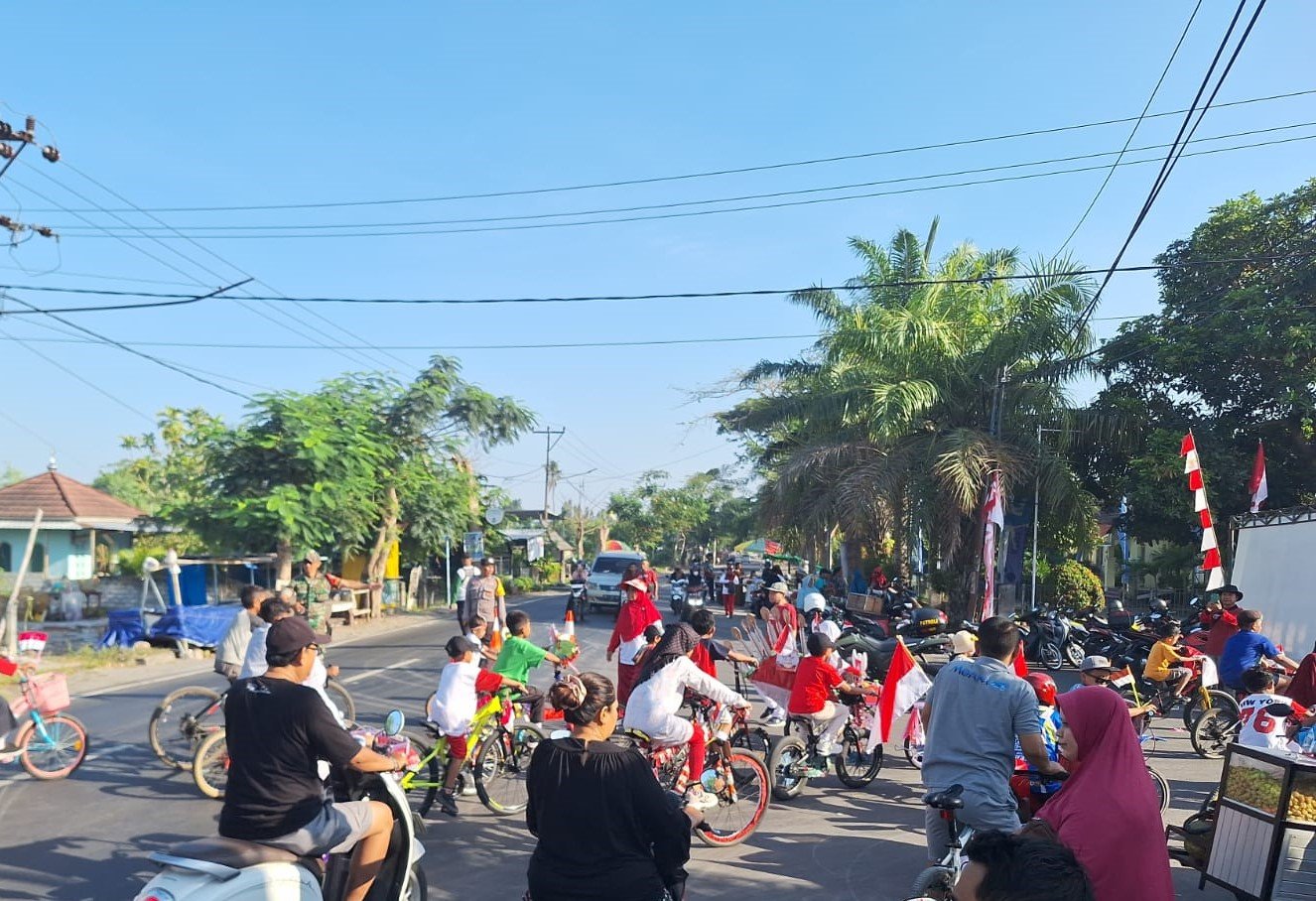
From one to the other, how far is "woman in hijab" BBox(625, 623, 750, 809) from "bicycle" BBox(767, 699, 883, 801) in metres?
1.28

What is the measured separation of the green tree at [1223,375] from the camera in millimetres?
20625

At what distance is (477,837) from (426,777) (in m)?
0.58

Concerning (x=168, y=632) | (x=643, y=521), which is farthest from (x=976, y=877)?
(x=643, y=521)

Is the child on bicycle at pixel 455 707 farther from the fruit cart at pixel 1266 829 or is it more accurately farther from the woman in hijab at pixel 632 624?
the fruit cart at pixel 1266 829

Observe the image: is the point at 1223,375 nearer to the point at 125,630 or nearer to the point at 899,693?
the point at 899,693

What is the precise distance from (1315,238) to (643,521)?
54.2 metres

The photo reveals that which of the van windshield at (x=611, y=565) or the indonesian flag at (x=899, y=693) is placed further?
the van windshield at (x=611, y=565)

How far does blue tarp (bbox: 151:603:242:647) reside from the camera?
18.0 meters

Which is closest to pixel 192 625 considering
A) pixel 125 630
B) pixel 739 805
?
pixel 125 630

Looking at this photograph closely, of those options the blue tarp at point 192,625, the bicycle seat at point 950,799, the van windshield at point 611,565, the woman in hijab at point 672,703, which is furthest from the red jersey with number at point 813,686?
the van windshield at point 611,565

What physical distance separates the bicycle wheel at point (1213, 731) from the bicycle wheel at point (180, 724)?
9368mm

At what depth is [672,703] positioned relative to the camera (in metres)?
6.50

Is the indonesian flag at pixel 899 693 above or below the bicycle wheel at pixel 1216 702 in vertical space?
above

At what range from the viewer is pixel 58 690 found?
8.37 metres
